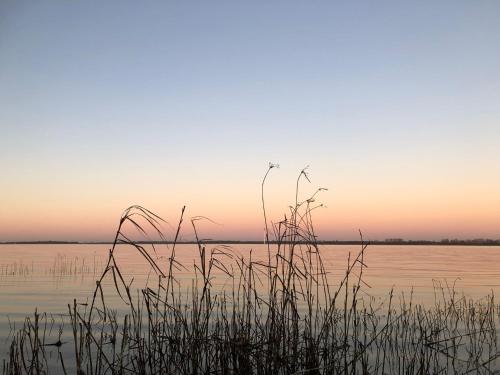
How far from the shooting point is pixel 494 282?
87.5ft

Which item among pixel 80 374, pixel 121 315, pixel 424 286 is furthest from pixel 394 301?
pixel 80 374

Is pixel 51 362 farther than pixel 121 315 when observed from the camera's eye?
No

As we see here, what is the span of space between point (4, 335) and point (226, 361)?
796cm

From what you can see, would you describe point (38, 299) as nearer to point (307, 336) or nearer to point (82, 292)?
point (82, 292)

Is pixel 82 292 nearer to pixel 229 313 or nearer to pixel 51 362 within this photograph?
pixel 229 313

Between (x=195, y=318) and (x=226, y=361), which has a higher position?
(x=195, y=318)

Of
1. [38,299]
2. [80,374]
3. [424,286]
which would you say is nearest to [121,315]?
[38,299]

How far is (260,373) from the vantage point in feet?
19.7

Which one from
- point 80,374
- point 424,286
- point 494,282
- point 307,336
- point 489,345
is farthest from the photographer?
point 494,282

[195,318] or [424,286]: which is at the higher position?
[195,318]

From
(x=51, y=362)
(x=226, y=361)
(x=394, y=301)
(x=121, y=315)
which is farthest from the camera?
(x=394, y=301)

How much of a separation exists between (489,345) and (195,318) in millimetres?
7674

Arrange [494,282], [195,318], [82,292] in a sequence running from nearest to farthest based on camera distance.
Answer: [195,318] → [82,292] → [494,282]

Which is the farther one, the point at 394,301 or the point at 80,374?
the point at 394,301
